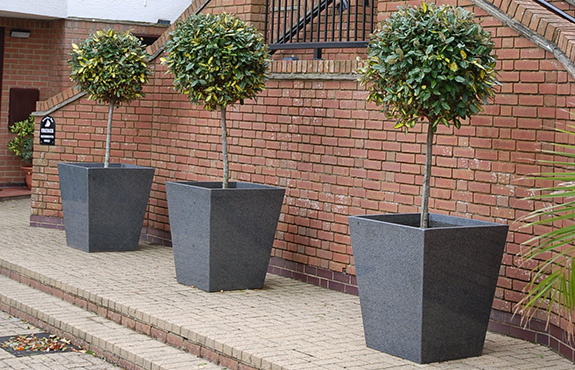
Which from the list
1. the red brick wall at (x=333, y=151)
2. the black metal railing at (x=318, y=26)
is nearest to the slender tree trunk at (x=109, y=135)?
the red brick wall at (x=333, y=151)

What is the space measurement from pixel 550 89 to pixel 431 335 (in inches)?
74.6

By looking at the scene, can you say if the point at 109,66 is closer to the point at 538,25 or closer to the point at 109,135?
the point at 109,135

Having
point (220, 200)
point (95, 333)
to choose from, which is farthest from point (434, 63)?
point (95, 333)

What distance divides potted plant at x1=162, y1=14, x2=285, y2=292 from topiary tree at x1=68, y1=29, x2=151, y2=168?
1.78 m

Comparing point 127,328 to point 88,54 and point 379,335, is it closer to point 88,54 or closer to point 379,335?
point 379,335

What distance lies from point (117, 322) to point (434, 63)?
3.20 metres

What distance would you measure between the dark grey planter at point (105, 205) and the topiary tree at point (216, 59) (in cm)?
187

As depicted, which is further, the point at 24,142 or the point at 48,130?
the point at 24,142

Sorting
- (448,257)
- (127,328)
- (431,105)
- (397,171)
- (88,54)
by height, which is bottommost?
(127,328)

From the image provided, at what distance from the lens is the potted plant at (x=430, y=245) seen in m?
5.25

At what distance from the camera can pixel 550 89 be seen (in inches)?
229

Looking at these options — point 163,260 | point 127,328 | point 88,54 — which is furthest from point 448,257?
point 88,54

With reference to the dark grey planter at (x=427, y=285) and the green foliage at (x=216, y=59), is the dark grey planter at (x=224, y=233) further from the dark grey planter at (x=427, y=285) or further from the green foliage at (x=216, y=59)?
the dark grey planter at (x=427, y=285)

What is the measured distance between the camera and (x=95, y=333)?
6.37m
